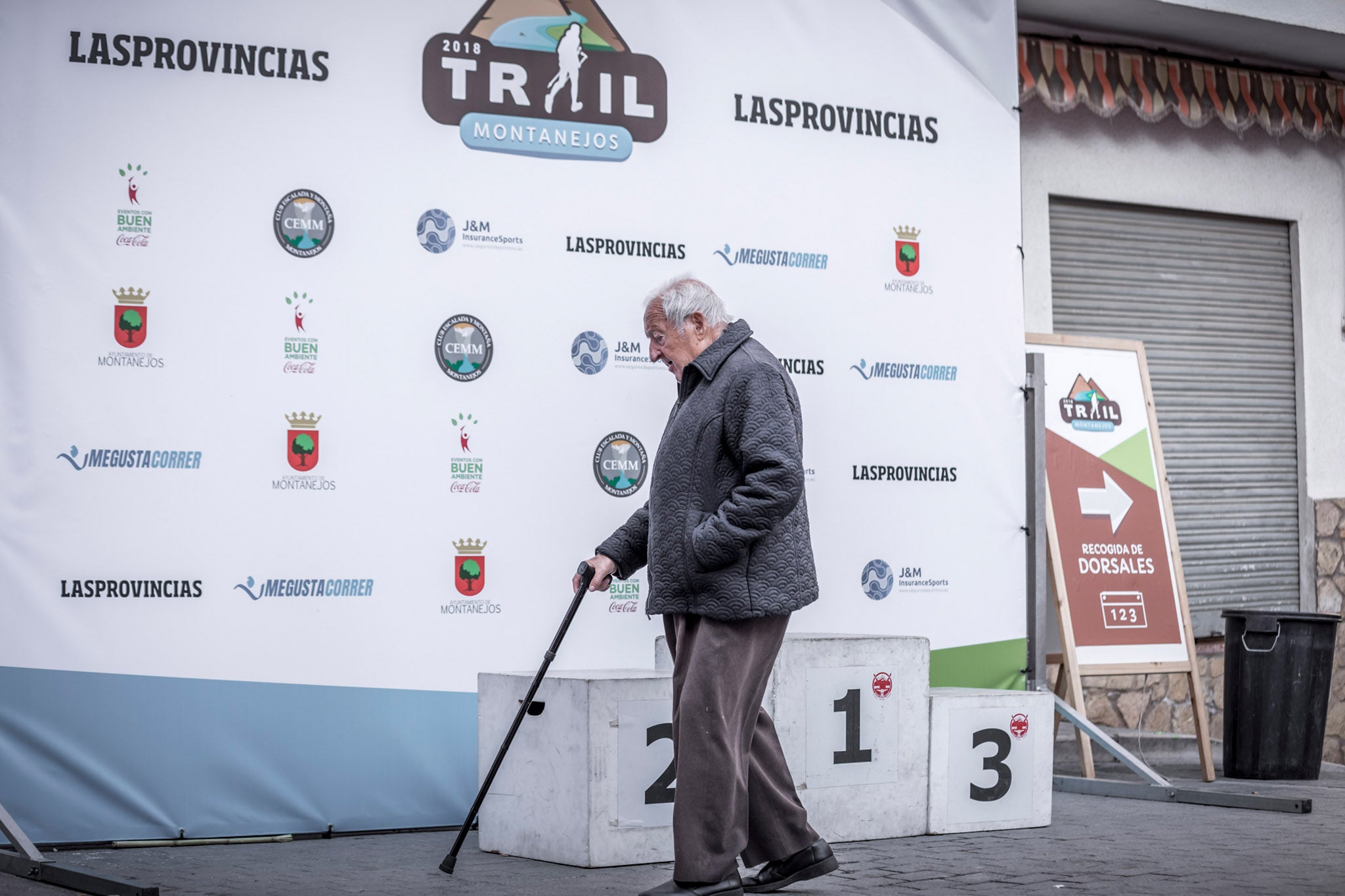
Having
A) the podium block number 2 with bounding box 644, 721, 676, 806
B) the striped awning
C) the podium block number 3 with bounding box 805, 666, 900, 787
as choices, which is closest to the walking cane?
the podium block number 2 with bounding box 644, 721, 676, 806

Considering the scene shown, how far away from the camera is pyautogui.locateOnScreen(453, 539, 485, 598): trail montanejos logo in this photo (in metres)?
5.92

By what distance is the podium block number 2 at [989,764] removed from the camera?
5.66 m

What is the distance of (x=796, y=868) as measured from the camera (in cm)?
441

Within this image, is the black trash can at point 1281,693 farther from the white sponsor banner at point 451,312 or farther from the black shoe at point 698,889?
the black shoe at point 698,889

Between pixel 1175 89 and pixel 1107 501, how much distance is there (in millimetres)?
3052

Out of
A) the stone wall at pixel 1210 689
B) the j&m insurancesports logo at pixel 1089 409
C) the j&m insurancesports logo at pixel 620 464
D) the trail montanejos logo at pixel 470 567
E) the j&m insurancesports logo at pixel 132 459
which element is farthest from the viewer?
the stone wall at pixel 1210 689

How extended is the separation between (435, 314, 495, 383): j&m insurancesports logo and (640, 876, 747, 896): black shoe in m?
2.54

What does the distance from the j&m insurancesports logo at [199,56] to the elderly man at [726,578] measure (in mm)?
2242

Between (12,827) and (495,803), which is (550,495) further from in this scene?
(12,827)

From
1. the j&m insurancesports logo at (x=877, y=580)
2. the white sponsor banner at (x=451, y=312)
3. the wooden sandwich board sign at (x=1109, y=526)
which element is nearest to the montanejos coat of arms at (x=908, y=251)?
the white sponsor banner at (x=451, y=312)

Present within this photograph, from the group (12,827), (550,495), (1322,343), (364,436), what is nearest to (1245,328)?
(1322,343)

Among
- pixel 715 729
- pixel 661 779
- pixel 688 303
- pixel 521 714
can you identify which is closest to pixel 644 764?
pixel 661 779

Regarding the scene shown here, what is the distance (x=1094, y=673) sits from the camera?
23.4ft

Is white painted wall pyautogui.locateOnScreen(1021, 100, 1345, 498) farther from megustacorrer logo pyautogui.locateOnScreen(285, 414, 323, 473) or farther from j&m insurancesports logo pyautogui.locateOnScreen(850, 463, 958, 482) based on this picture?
megustacorrer logo pyautogui.locateOnScreen(285, 414, 323, 473)
